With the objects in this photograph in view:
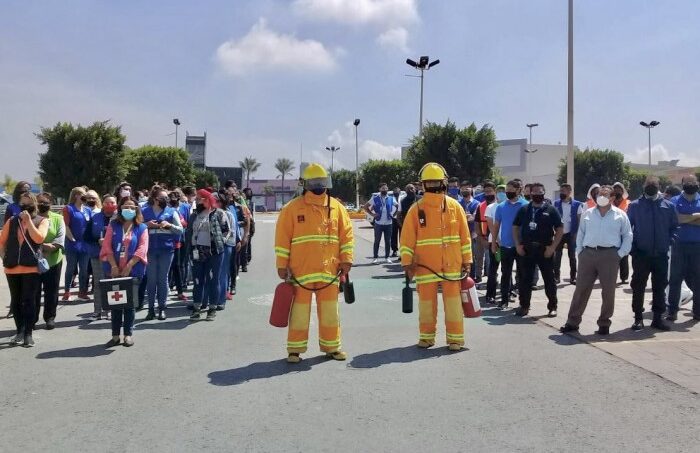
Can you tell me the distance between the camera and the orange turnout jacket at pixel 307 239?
22.2 feet

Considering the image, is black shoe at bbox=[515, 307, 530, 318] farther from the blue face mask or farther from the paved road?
the blue face mask

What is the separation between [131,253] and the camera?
305 inches

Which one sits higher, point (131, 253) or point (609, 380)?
point (131, 253)

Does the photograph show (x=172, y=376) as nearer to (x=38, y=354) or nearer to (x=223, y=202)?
(x=38, y=354)

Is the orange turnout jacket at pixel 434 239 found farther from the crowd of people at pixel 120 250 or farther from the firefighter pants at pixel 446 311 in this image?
the crowd of people at pixel 120 250

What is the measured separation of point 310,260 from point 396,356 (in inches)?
57.6

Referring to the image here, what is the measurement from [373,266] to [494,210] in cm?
604

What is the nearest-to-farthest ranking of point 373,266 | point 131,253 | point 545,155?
point 131,253 < point 373,266 < point 545,155

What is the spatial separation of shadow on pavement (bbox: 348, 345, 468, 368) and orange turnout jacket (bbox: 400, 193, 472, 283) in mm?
808

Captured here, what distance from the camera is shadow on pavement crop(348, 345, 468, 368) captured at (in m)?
6.75

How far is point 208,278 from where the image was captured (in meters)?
9.52

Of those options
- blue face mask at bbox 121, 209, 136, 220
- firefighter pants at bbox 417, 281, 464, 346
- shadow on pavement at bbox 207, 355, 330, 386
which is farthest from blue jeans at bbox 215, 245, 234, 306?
firefighter pants at bbox 417, 281, 464, 346

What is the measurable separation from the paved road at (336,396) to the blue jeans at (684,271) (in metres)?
2.35

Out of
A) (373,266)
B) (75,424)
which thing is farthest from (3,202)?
(75,424)
